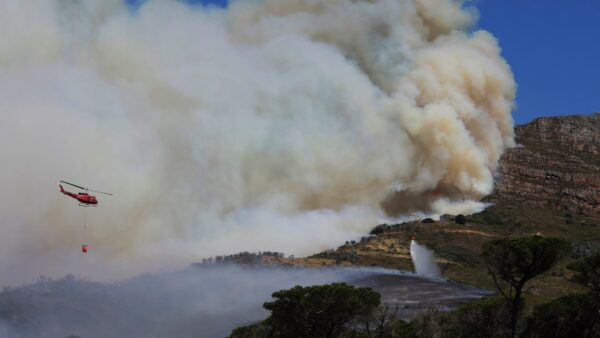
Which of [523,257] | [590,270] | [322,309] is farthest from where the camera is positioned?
[322,309]

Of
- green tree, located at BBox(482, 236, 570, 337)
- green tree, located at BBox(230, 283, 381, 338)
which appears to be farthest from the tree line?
green tree, located at BBox(482, 236, 570, 337)

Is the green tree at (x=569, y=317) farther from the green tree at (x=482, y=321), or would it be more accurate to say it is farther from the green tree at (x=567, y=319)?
the green tree at (x=482, y=321)

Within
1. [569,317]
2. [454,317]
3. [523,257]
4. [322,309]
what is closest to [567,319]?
[569,317]

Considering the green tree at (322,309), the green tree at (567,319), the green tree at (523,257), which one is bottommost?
the green tree at (567,319)

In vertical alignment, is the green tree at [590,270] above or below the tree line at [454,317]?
above

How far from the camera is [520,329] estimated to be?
98.9m

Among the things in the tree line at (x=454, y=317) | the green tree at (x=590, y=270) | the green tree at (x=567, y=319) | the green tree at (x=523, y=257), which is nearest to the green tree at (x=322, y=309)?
the tree line at (x=454, y=317)

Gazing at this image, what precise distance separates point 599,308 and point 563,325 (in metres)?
6.38

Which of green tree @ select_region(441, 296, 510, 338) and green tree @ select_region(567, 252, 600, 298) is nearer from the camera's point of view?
green tree @ select_region(567, 252, 600, 298)

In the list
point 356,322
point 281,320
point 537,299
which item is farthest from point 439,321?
point 537,299

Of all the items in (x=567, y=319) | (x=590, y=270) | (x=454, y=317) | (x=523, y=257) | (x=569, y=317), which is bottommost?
(x=567, y=319)

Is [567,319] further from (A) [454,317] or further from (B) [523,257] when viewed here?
(B) [523,257]

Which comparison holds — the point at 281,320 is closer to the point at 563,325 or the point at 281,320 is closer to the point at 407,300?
the point at 563,325

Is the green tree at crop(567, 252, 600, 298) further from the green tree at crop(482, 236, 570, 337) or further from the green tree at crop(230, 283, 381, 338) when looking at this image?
the green tree at crop(230, 283, 381, 338)
